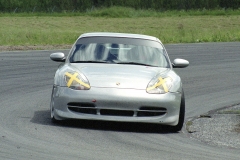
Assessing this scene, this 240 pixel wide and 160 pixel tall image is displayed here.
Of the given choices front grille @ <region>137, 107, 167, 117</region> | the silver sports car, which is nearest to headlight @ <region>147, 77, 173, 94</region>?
the silver sports car

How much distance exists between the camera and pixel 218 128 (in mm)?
10383

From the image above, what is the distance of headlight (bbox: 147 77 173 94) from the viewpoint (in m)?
9.88

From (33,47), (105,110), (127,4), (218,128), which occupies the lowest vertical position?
(127,4)

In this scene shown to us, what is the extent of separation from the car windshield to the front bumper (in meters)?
1.06

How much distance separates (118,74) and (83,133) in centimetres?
111

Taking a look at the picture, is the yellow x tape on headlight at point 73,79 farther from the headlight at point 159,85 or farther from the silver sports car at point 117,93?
the headlight at point 159,85

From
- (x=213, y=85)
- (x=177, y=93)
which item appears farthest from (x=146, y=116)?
(x=213, y=85)

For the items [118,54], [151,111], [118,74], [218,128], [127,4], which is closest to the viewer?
[151,111]

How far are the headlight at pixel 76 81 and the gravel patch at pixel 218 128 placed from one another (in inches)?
58.1

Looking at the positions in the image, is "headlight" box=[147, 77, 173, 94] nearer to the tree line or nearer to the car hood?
the car hood

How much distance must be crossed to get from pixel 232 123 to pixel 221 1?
277 ft

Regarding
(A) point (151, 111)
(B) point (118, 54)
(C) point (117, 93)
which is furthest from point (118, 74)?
(B) point (118, 54)

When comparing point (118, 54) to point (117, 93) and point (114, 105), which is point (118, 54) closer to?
point (117, 93)

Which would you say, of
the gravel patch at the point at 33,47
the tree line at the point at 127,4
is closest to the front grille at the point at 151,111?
the gravel patch at the point at 33,47
